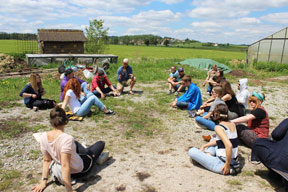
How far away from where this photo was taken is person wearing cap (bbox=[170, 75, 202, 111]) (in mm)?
7414

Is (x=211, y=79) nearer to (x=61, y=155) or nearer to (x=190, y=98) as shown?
(x=190, y=98)

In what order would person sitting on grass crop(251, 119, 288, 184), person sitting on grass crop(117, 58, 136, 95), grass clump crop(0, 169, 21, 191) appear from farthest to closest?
person sitting on grass crop(117, 58, 136, 95) < grass clump crop(0, 169, 21, 191) < person sitting on grass crop(251, 119, 288, 184)

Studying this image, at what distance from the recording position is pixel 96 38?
1169 inches

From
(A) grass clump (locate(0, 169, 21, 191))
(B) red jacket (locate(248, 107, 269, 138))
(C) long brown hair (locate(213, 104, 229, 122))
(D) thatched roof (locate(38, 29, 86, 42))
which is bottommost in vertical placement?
(A) grass clump (locate(0, 169, 21, 191))

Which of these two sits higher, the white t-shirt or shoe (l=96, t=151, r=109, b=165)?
the white t-shirt

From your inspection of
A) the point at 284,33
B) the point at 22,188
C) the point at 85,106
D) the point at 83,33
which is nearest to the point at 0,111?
the point at 85,106

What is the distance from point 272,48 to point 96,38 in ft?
67.6

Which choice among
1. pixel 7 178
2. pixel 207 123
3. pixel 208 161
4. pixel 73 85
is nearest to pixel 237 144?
pixel 208 161

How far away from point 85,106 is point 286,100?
337 inches

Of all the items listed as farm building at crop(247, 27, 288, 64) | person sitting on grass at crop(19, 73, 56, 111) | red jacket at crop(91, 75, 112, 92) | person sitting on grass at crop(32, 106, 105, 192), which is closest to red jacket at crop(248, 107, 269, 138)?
person sitting on grass at crop(32, 106, 105, 192)

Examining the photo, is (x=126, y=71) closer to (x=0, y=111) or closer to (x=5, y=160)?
(x=0, y=111)

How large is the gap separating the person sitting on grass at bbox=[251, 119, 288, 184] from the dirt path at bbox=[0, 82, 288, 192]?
0.42 metres

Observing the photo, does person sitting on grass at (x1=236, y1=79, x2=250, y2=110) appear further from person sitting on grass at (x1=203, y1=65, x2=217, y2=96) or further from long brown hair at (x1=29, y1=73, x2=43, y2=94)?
long brown hair at (x1=29, y1=73, x2=43, y2=94)

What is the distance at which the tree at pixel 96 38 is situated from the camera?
29125mm
